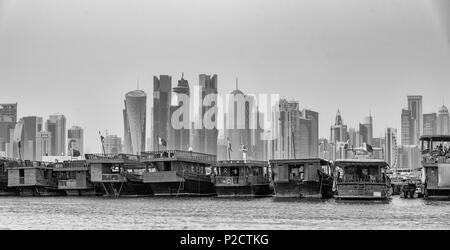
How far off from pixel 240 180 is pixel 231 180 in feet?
3.29

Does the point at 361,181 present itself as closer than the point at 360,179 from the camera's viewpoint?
Yes

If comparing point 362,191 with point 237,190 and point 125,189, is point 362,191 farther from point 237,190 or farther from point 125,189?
point 125,189

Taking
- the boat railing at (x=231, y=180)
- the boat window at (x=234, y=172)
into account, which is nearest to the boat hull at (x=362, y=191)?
the boat railing at (x=231, y=180)

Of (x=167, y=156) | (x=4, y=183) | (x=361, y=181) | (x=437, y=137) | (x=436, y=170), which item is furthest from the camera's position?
(x=4, y=183)

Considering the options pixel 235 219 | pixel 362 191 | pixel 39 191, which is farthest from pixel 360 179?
pixel 39 191

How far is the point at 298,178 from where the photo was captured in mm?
68750

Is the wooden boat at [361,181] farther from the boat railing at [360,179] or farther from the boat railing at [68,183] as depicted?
the boat railing at [68,183]

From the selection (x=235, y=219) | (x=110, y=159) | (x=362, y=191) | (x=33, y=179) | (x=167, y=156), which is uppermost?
(x=167, y=156)

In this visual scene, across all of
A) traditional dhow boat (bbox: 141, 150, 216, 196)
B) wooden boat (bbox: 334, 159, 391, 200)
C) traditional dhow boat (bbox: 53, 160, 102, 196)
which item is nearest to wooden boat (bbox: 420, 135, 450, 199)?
wooden boat (bbox: 334, 159, 391, 200)

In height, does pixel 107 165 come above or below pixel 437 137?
below

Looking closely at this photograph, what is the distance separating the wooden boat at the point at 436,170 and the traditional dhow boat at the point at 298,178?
9.08 metres
